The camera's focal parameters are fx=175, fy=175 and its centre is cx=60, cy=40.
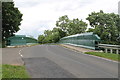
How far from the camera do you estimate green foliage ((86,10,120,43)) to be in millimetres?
41653

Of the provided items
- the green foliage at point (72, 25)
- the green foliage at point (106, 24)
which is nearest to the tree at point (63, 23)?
the green foliage at point (72, 25)

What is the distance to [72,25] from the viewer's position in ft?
292

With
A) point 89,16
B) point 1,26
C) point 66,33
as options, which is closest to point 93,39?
point 1,26

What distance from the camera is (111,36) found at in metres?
41.8

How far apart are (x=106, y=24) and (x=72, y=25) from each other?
4487 centimetres

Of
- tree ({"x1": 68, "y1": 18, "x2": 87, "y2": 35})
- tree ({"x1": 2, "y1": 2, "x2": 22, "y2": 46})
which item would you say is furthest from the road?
tree ({"x1": 68, "y1": 18, "x2": 87, "y2": 35})

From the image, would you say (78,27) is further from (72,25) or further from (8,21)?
(8,21)

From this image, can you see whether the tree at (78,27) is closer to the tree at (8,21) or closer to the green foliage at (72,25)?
the green foliage at (72,25)

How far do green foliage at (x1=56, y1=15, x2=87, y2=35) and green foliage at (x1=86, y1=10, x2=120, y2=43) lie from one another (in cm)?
3589

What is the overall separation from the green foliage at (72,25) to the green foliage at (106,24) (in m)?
35.9

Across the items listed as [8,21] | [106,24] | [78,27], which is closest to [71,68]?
[8,21]

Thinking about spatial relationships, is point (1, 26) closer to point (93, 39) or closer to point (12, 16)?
Result: point (12, 16)

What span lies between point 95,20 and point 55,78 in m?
43.1

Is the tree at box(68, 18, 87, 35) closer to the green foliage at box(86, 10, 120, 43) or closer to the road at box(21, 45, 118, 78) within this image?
the green foliage at box(86, 10, 120, 43)
